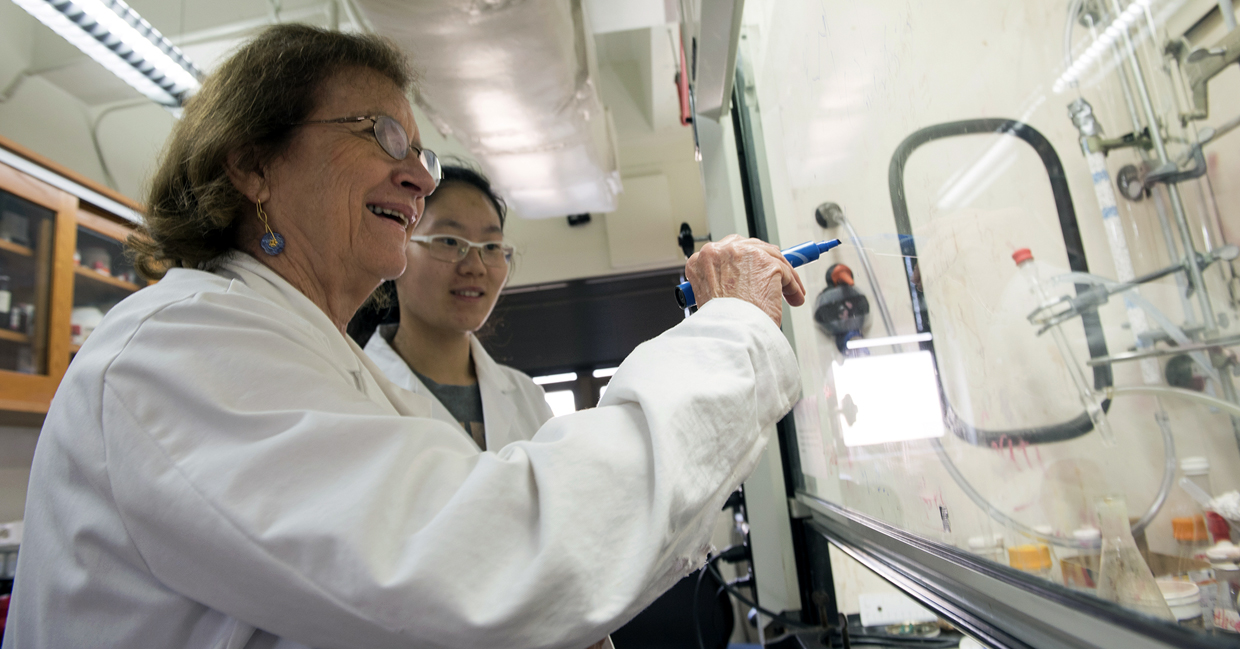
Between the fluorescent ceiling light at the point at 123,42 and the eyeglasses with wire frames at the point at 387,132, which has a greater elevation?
the fluorescent ceiling light at the point at 123,42

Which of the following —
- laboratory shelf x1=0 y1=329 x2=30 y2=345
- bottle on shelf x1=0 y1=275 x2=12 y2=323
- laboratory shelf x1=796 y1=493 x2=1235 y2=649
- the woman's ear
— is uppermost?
bottle on shelf x1=0 y1=275 x2=12 y2=323

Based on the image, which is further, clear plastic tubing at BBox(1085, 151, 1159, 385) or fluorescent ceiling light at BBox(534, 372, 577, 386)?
fluorescent ceiling light at BBox(534, 372, 577, 386)

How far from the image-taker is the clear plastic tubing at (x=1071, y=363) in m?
0.42

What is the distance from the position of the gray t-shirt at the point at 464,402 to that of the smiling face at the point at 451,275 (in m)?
0.14

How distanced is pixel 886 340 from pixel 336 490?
62 centimetres

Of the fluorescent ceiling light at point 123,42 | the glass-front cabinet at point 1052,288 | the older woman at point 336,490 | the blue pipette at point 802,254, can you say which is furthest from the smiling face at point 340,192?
the fluorescent ceiling light at point 123,42

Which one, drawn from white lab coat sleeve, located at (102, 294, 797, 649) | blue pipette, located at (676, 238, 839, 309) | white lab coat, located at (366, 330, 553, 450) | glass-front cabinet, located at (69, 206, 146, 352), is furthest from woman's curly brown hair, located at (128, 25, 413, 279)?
glass-front cabinet, located at (69, 206, 146, 352)

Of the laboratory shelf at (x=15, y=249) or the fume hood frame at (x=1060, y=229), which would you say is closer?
the fume hood frame at (x=1060, y=229)

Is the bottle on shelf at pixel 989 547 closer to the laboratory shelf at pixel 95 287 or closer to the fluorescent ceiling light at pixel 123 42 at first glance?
the fluorescent ceiling light at pixel 123 42

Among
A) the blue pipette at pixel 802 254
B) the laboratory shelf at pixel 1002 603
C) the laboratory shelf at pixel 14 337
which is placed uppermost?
the laboratory shelf at pixel 14 337

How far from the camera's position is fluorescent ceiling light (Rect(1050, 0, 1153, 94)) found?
13.4 inches

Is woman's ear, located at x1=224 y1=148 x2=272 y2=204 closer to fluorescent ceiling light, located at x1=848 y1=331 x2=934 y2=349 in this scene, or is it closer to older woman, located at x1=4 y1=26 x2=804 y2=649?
older woman, located at x1=4 y1=26 x2=804 y2=649

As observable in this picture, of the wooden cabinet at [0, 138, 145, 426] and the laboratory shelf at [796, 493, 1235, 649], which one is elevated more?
the wooden cabinet at [0, 138, 145, 426]

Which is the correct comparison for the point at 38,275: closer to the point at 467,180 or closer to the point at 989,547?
the point at 467,180
